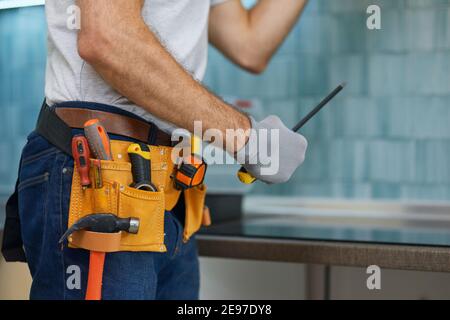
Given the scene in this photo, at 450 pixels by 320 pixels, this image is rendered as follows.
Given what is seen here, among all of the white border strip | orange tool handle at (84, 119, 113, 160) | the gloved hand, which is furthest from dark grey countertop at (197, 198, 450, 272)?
the white border strip

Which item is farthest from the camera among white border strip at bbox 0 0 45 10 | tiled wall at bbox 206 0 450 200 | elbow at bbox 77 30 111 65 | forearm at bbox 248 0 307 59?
white border strip at bbox 0 0 45 10

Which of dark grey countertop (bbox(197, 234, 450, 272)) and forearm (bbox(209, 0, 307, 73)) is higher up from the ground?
forearm (bbox(209, 0, 307, 73))

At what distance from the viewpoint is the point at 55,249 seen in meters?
1.02

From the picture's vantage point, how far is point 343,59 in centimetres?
196

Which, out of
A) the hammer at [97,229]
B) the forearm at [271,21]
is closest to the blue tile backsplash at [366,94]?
the forearm at [271,21]

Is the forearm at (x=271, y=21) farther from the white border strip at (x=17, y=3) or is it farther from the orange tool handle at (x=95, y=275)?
the white border strip at (x=17, y=3)

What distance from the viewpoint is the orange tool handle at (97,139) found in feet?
3.19

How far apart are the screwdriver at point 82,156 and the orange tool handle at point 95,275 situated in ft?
0.36

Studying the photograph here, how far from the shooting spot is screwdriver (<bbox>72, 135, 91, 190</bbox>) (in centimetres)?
98

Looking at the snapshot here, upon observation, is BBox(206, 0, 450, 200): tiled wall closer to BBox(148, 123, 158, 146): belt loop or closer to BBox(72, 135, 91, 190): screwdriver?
BBox(148, 123, 158, 146): belt loop

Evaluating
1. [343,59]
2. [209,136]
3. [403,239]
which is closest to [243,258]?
[403,239]

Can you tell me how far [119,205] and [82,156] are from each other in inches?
3.6

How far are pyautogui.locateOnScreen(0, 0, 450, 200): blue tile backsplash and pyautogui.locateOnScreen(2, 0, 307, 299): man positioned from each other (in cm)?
86
